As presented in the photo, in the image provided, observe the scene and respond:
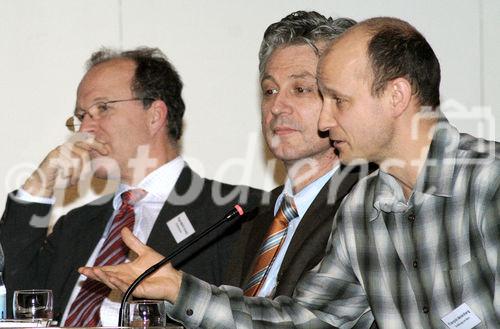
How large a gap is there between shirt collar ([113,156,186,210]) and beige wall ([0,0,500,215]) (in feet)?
1.44

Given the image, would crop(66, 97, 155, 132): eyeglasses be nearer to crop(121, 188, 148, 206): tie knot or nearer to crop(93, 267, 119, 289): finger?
crop(121, 188, 148, 206): tie knot

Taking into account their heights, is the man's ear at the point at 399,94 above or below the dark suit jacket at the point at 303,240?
above

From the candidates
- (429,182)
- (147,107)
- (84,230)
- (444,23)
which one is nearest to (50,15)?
(147,107)

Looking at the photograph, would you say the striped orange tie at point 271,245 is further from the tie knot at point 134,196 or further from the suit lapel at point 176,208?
the tie knot at point 134,196

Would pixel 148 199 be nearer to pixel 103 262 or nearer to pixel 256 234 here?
pixel 103 262

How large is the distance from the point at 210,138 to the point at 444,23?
1.19 metres

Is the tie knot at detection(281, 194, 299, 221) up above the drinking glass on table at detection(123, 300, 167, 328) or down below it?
above

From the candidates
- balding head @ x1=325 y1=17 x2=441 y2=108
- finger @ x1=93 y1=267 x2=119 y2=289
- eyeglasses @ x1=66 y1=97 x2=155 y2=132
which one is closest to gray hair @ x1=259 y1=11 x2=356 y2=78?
balding head @ x1=325 y1=17 x2=441 y2=108

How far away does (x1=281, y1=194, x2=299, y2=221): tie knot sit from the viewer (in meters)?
3.27

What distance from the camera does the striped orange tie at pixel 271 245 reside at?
10.4 feet

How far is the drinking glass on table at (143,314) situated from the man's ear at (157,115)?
187 centimetres

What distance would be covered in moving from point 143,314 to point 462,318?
0.82 m

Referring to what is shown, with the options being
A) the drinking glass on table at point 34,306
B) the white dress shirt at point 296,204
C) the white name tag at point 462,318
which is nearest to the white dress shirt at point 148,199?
the white dress shirt at point 296,204

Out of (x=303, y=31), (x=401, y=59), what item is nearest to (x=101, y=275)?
(x=401, y=59)
